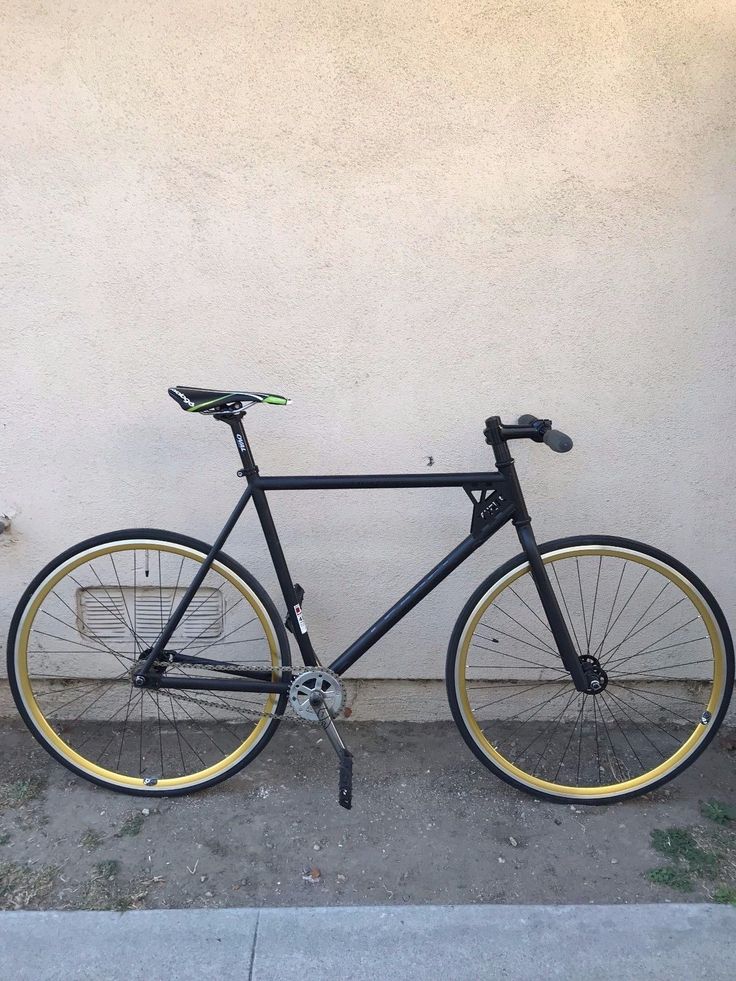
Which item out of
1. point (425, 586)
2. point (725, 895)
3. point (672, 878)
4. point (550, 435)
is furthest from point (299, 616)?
point (725, 895)

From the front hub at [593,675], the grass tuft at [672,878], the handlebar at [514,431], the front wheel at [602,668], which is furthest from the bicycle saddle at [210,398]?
the grass tuft at [672,878]

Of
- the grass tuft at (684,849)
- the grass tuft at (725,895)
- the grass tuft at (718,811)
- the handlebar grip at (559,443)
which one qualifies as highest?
the handlebar grip at (559,443)

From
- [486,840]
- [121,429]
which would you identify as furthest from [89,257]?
[486,840]

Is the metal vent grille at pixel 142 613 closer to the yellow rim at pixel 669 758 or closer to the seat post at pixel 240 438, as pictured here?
the seat post at pixel 240 438

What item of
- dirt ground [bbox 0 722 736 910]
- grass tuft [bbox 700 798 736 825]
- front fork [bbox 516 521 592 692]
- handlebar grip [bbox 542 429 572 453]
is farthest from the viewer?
grass tuft [bbox 700 798 736 825]

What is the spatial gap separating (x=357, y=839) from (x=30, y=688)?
1.32 meters

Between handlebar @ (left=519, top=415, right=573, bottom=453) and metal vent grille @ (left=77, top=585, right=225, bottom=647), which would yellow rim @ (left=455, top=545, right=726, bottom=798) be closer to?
handlebar @ (left=519, top=415, right=573, bottom=453)

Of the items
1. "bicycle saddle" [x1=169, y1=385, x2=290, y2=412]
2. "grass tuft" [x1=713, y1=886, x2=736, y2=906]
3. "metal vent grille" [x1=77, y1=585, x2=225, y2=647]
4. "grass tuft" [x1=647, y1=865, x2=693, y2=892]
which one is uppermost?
"bicycle saddle" [x1=169, y1=385, x2=290, y2=412]

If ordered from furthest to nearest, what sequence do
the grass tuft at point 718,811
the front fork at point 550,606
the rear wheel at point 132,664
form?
the rear wheel at point 132,664 < the grass tuft at point 718,811 < the front fork at point 550,606

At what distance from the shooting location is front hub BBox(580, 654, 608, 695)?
107 inches

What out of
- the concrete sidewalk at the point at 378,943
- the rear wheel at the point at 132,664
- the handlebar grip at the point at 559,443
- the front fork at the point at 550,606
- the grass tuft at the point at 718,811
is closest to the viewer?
the concrete sidewalk at the point at 378,943

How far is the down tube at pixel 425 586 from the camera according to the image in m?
2.66

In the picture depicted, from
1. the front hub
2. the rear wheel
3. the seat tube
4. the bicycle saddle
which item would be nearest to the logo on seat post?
Result: the bicycle saddle

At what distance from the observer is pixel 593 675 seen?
8.92 ft
